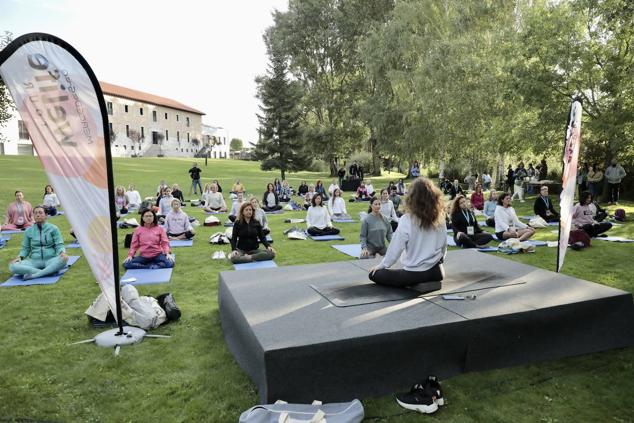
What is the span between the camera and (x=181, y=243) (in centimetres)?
995

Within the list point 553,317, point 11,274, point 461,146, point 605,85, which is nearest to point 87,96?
point 553,317

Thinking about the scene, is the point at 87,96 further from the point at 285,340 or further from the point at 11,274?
the point at 11,274

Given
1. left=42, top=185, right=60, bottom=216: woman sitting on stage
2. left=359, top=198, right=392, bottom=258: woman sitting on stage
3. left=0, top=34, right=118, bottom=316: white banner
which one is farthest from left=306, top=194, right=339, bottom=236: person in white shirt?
left=42, top=185, right=60, bottom=216: woman sitting on stage

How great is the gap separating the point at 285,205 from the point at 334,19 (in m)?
20.8

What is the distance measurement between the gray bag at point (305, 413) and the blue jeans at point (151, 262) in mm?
5102

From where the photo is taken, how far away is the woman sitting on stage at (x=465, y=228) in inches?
365

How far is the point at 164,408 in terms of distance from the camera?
3.36 metres

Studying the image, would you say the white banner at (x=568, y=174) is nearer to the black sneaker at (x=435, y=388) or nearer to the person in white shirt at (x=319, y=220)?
the black sneaker at (x=435, y=388)

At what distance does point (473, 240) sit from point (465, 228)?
0.31 meters

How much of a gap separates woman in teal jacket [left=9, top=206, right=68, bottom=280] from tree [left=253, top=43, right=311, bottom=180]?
75.5 ft

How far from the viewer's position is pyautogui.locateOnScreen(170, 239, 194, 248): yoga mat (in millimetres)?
9741

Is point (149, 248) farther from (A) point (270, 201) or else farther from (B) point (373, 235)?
(A) point (270, 201)

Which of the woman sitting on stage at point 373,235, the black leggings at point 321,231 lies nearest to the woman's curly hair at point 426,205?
the woman sitting on stage at point 373,235

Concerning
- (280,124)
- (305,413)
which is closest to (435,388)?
(305,413)
